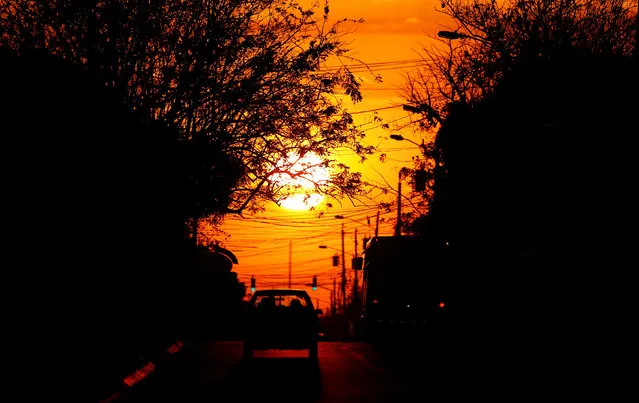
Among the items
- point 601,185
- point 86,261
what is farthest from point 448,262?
point 86,261

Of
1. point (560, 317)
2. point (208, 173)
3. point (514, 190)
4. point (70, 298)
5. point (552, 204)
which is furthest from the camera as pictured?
point (514, 190)

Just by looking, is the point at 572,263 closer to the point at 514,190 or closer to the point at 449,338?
the point at 449,338

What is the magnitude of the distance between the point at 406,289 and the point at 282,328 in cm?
837

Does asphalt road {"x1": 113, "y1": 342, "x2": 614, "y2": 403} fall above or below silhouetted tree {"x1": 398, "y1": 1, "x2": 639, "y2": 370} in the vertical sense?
below

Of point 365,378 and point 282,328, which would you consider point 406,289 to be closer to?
→ point 282,328

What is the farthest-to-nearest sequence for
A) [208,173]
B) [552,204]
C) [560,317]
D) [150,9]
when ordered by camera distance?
[552,204] < [208,173] < [560,317] < [150,9]

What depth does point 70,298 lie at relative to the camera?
2680cm

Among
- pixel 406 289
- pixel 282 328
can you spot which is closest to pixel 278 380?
pixel 282 328

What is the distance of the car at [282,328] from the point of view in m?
24.9

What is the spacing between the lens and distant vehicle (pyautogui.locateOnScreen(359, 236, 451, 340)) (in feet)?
106

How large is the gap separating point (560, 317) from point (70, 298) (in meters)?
14.7

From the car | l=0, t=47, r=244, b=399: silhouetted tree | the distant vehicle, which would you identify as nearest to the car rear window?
the car

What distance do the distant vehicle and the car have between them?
723cm

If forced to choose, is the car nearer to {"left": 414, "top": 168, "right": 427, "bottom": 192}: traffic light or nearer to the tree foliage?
the tree foliage
